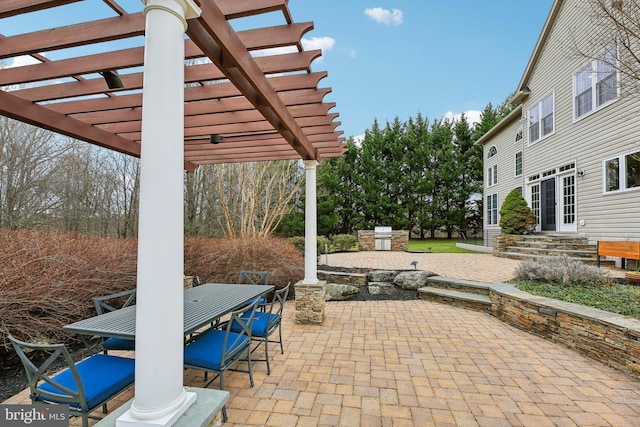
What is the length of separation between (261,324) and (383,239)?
1114 centimetres

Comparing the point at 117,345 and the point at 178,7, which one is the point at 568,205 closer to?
the point at 178,7

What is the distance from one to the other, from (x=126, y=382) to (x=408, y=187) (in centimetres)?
2059

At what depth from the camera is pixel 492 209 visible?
15289 mm

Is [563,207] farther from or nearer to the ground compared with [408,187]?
nearer to the ground

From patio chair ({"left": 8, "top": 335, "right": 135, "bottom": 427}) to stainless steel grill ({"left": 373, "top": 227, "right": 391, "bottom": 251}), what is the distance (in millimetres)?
12257

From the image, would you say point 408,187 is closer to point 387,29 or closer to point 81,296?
point 387,29

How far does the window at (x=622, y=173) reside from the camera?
6.98 meters

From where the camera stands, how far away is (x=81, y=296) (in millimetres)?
3848

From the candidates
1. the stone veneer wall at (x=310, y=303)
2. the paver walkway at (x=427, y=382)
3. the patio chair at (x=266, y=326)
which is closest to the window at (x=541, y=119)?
the paver walkway at (x=427, y=382)

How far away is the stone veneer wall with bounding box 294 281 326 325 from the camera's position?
4496mm

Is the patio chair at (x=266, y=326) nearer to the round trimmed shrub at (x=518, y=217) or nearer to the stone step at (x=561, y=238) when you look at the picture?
the stone step at (x=561, y=238)

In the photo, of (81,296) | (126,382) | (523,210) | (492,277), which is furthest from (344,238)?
(126,382)

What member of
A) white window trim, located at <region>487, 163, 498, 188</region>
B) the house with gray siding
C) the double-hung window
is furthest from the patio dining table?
white window trim, located at <region>487, 163, 498, 188</region>

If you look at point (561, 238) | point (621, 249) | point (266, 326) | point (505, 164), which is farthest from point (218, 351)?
point (505, 164)
